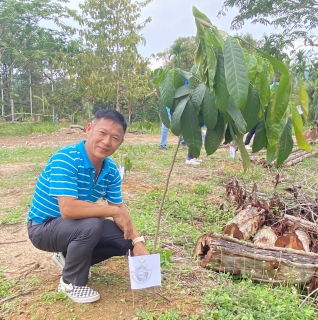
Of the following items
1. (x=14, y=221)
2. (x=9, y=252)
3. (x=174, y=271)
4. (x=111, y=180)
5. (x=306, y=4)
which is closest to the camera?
Result: (x=111, y=180)

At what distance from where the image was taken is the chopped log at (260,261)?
7.36 feet

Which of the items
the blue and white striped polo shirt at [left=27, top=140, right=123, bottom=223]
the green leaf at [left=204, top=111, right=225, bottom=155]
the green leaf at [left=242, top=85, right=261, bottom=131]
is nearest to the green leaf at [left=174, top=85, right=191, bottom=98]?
the green leaf at [left=204, top=111, right=225, bottom=155]

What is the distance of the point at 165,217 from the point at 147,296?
149 cm

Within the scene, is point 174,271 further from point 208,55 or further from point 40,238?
point 208,55

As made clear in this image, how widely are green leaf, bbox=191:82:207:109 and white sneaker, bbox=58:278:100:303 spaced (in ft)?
3.85

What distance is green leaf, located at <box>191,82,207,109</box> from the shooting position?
1614mm

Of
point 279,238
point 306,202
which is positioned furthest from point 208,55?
point 306,202

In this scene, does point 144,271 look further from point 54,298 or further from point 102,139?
point 102,139

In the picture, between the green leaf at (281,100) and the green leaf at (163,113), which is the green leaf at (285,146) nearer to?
the green leaf at (281,100)

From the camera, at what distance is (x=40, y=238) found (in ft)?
6.70

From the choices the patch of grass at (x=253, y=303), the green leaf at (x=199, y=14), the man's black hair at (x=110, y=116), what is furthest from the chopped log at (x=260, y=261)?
the green leaf at (x=199, y=14)

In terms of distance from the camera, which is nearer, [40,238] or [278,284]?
[40,238]

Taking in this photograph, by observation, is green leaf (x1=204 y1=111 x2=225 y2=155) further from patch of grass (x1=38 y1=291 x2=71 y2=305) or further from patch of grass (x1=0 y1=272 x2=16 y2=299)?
patch of grass (x1=0 y1=272 x2=16 y2=299)

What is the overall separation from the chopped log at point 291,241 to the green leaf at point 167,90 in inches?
64.9
